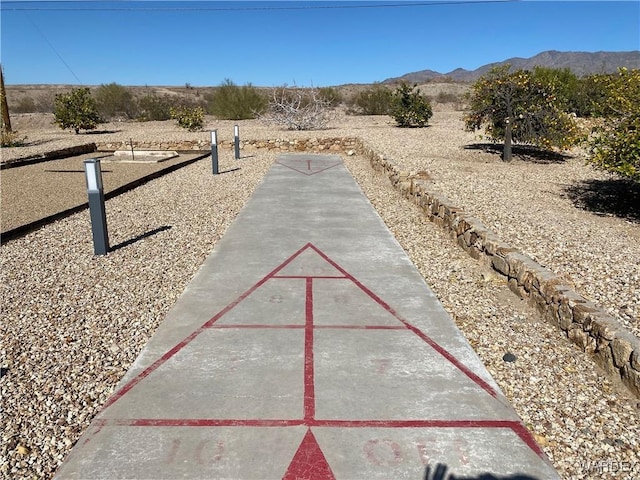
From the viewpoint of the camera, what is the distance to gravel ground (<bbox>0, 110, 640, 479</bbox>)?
362cm

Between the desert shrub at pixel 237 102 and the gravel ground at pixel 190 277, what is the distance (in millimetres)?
26058

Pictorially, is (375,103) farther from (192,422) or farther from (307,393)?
(192,422)

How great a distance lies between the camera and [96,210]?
747 cm

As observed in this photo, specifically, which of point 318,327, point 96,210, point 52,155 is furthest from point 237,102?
point 318,327

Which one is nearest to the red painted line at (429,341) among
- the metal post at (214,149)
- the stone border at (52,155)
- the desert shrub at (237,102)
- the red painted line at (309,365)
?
the red painted line at (309,365)

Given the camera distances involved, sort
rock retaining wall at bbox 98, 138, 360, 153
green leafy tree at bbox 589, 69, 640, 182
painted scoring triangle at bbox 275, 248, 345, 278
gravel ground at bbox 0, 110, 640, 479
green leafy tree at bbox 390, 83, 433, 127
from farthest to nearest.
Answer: green leafy tree at bbox 390, 83, 433, 127 < rock retaining wall at bbox 98, 138, 360, 153 < green leafy tree at bbox 589, 69, 640, 182 < painted scoring triangle at bbox 275, 248, 345, 278 < gravel ground at bbox 0, 110, 640, 479

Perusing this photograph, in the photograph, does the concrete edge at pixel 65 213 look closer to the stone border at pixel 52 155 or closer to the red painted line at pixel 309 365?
the stone border at pixel 52 155

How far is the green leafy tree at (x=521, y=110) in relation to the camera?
15914mm

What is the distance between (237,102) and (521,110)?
25.4 meters

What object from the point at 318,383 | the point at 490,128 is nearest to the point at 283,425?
the point at 318,383

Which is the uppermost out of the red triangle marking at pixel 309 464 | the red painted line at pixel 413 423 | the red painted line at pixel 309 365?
the red painted line at pixel 309 365

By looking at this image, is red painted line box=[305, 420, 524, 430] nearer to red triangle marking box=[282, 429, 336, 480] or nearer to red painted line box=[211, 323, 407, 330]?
red triangle marking box=[282, 429, 336, 480]

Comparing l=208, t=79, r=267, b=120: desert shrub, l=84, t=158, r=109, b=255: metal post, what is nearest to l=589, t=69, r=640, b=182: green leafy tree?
l=84, t=158, r=109, b=255: metal post

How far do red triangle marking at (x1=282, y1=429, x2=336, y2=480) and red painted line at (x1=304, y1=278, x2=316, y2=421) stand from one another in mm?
298
